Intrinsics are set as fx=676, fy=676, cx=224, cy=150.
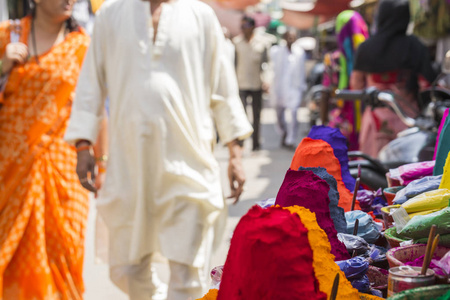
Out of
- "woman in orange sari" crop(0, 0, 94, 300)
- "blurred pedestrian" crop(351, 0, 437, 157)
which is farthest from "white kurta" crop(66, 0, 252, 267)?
"blurred pedestrian" crop(351, 0, 437, 157)

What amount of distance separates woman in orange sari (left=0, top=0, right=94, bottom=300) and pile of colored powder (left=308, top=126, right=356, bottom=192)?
162 cm

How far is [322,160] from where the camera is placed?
1.89 metres

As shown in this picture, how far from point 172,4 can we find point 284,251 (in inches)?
83.5

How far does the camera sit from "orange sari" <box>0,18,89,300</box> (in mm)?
3205

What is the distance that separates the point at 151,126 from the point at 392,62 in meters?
2.85

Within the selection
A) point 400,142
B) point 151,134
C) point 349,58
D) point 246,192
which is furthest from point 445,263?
point 349,58

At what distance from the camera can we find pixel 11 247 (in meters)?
3.16

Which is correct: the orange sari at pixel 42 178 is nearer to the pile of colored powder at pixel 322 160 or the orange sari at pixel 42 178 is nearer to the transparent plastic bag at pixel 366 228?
the pile of colored powder at pixel 322 160

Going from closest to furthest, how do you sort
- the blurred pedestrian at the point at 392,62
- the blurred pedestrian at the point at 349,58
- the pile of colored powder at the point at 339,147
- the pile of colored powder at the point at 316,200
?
1. the pile of colored powder at the point at 316,200
2. the pile of colored powder at the point at 339,147
3. the blurred pedestrian at the point at 392,62
4. the blurred pedestrian at the point at 349,58

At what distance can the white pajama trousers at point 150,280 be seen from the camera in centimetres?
296

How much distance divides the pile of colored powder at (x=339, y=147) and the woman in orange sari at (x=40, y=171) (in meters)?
1.62

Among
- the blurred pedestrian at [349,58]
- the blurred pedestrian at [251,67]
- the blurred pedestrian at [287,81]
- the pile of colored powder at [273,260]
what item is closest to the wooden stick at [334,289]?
the pile of colored powder at [273,260]

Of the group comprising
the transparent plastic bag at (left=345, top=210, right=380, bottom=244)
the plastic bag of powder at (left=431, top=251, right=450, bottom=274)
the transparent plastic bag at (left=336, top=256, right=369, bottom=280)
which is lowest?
Result: the transparent plastic bag at (left=345, top=210, right=380, bottom=244)

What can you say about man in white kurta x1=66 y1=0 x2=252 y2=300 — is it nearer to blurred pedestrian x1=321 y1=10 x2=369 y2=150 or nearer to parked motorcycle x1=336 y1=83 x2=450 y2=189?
parked motorcycle x1=336 y1=83 x2=450 y2=189
